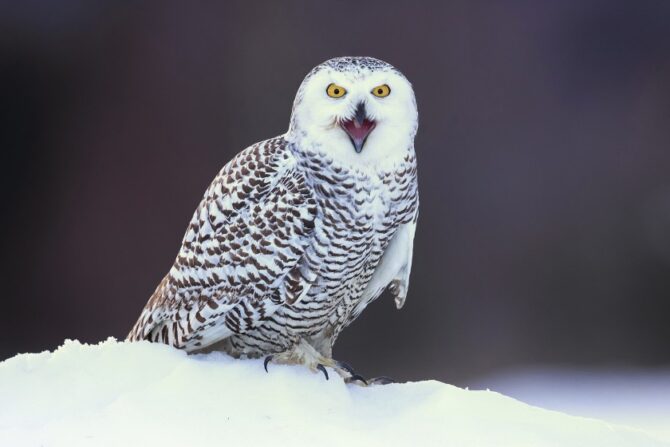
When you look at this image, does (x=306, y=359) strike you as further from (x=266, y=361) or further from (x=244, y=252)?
(x=244, y=252)

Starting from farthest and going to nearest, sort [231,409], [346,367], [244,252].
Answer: [346,367] → [244,252] → [231,409]

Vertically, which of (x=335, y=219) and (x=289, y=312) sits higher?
(x=335, y=219)

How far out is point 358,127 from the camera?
171cm

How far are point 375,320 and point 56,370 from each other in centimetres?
171

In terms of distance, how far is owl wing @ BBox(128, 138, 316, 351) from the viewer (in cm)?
177

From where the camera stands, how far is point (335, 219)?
1.77 meters

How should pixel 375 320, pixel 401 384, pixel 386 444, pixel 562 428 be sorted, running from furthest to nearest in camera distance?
pixel 375 320 < pixel 401 384 < pixel 562 428 < pixel 386 444

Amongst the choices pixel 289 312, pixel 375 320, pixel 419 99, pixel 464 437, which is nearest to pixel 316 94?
pixel 289 312

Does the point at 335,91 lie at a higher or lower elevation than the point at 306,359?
higher

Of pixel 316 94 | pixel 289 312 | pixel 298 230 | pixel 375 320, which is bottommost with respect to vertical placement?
pixel 375 320

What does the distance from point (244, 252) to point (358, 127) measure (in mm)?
333

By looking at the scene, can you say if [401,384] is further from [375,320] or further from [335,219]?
[375,320]

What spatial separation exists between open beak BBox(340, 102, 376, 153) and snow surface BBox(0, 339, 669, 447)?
477mm

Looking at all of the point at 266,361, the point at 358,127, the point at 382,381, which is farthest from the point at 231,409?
the point at 358,127
